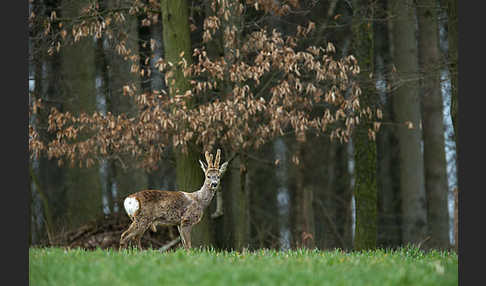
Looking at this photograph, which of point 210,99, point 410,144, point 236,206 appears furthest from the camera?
point 410,144

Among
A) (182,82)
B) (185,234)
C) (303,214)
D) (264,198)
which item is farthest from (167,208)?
(264,198)

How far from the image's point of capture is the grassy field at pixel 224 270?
6434 mm

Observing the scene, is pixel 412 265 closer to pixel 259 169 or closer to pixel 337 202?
pixel 259 169

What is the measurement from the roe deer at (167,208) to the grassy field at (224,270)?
1.22 meters

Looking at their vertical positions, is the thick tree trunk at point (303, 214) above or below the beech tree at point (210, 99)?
below

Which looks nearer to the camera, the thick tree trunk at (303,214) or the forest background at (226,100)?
the forest background at (226,100)

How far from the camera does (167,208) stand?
9852 mm

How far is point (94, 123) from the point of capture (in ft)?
40.3

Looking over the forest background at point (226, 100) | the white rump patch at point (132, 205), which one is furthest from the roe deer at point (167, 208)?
the forest background at point (226, 100)

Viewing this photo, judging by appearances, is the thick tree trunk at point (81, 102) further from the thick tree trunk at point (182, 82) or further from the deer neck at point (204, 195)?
the deer neck at point (204, 195)

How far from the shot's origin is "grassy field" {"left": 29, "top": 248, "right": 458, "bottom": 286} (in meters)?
6.43

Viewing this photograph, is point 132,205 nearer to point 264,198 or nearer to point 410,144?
point 410,144

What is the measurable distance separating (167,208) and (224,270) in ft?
10.2

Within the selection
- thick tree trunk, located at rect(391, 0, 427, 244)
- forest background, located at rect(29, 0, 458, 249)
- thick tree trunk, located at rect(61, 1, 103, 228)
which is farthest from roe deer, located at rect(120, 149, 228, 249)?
thick tree trunk, located at rect(391, 0, 427, 244)
